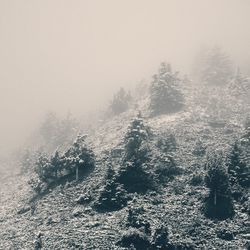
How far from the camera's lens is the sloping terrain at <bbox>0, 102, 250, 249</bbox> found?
3972 cm

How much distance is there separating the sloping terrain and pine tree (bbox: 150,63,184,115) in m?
13.5

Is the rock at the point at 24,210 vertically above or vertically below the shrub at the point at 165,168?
below

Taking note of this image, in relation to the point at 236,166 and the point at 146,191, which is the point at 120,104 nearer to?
the point at 146,191

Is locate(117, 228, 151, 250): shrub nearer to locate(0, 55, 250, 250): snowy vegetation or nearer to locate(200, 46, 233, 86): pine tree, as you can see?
locate(0, 55, 250, 250): snowy vegetation

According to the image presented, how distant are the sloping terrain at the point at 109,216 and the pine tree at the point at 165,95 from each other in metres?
13.5

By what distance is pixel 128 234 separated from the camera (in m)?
39.7

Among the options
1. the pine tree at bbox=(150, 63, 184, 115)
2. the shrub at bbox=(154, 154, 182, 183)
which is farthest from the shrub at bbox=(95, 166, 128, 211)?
the pine tree at bbox=(150, 63, 184, 115)

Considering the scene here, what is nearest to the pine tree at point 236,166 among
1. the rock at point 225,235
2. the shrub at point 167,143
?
the rock at point 225,235

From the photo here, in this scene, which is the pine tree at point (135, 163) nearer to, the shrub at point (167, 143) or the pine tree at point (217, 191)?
the shrub at point (167, 143)

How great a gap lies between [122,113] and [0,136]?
216 feet

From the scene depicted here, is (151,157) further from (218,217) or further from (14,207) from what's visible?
(14,207)

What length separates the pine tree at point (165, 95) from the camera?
74.9 meters

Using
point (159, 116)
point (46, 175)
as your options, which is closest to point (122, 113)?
point (159, 116)

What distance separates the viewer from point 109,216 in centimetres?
4391
